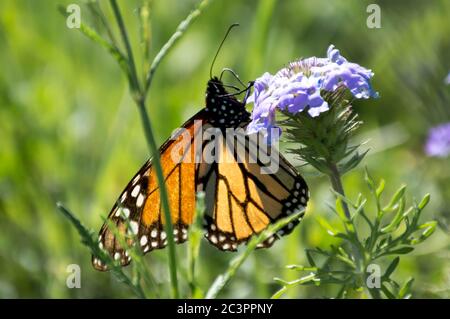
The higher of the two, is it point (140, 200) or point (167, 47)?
point (167, 47)

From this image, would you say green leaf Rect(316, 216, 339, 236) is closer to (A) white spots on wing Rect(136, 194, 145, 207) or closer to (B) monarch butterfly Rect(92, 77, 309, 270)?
(B) monarch butterfly Rect(92, 77, 309, 270)

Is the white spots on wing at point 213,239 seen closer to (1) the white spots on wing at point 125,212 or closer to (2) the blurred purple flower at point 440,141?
(1) the white spots on wing at point 125,212

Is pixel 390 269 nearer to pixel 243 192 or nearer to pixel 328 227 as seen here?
pixel 328 227

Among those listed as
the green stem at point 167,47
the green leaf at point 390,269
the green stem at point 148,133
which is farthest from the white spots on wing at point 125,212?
the green leaf at point 390,269

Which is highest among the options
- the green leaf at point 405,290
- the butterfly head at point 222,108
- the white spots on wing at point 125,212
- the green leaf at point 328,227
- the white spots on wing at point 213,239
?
the butterfly head at point 222,108

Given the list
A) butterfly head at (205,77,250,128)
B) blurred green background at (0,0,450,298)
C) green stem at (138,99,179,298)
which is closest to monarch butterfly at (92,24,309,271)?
butterfly head at (205,77,250,128)

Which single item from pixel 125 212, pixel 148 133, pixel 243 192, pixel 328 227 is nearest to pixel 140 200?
pixel 125 212
